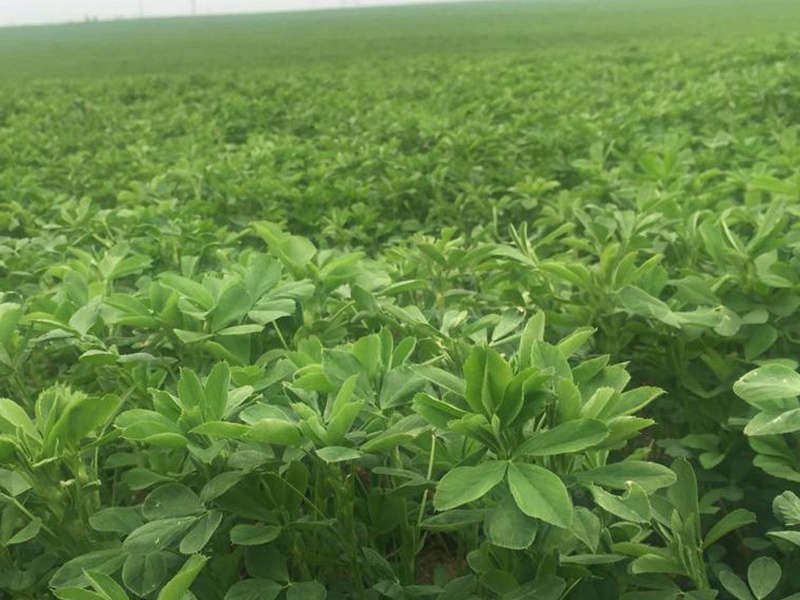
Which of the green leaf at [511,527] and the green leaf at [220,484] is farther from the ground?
the green leaf at [511,527]

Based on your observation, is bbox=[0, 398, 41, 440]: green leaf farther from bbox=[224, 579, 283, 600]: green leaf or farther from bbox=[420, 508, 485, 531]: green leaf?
bbox=[420, 508, 485, 531]: green leaf

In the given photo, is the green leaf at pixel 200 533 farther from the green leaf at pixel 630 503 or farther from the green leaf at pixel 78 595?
the green leaf at pixel 630 503

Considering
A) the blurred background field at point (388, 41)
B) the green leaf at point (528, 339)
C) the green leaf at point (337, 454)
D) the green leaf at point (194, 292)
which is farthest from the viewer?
the blurred background field at point (388, 41)

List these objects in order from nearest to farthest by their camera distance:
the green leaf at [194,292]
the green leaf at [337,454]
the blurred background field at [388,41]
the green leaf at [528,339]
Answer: the green leaf at [337,454]
the green leaf at [528,339]
the green leaf at [194,292]
the blurred background field at [388,41]

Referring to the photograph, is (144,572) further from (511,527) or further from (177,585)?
(511,527)

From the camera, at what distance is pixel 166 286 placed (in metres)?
1.36

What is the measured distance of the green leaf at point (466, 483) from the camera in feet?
2.73

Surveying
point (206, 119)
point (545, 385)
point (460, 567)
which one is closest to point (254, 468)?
point (545, 385)

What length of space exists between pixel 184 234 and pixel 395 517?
4.15 feet

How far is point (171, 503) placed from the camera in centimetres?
100

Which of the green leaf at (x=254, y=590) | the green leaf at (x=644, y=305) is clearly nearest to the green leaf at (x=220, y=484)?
the green leaf at (x=254, y=590)

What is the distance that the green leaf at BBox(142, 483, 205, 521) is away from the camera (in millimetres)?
986

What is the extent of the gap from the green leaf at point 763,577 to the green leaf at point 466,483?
404 millimetres

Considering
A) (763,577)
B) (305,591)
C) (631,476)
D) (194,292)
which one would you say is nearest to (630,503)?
(631,476)
